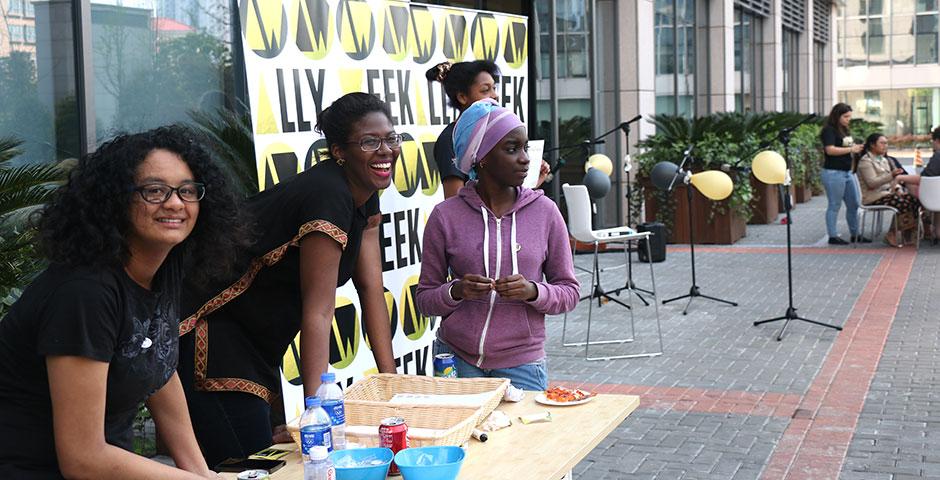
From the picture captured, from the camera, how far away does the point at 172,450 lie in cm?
311

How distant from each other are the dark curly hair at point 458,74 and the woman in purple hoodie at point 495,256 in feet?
5.41

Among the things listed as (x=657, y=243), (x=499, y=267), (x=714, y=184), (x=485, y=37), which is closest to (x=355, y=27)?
(x=485, y=37)

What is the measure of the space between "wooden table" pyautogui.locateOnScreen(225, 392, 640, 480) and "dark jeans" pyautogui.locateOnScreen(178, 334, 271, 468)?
411 millimetres

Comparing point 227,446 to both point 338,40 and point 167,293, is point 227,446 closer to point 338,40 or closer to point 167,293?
point 167,293

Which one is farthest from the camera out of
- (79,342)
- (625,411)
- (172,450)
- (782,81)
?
(782,81)

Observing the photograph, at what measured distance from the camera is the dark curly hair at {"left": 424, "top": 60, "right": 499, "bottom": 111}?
5828mm

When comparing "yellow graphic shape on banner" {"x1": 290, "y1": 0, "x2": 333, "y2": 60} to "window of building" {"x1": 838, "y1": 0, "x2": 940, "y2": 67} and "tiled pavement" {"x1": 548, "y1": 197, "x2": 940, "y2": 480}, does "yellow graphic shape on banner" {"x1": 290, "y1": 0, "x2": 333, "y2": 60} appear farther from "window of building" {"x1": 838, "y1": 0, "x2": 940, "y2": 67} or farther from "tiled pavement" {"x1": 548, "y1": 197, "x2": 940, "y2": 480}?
"window of building" {"x1": 838, "y1": 0, "x2": 940, "y2": 67}

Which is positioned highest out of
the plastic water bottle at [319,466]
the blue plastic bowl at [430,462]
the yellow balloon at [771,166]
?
the yellow balloon at [771,166]

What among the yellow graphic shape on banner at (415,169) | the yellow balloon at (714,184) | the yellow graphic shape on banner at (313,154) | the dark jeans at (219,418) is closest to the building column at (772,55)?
the yellow balloon at (714,184)

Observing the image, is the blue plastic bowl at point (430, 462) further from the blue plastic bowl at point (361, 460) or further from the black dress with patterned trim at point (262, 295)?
the black dress with patterned trim at point (262, 295)

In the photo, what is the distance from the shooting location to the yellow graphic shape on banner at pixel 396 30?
573 cm

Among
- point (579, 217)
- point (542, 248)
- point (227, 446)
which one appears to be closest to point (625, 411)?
point (542, 248)

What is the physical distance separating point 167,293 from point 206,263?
0.45ft

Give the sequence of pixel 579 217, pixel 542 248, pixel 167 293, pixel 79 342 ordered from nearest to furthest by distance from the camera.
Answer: pixel 79 342, pixel 167 293, pixel 542 248, pixel 579 217
